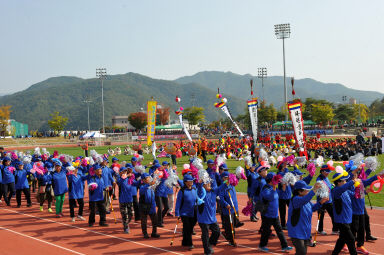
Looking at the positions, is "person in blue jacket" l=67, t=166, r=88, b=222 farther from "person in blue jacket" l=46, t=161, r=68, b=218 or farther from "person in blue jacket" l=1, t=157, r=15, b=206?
"person in blue jacket" l=1, t=157, r=15, b=206

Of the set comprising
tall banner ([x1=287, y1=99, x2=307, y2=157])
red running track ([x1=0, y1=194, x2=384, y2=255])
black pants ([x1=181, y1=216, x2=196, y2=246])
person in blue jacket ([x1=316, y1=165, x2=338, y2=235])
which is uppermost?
tall banner ([x1=287, y1=99, x2=307, y2=157])

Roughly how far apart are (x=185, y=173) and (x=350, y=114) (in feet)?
299

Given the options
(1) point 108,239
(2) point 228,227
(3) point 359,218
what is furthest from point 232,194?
(1) point 108,239

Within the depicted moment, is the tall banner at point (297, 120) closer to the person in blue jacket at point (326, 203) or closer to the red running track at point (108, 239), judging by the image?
the red running track at point (108, 239)

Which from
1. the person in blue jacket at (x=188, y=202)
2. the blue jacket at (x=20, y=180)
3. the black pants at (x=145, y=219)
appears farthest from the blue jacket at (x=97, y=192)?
the blue jacket at (x=20, y=180)

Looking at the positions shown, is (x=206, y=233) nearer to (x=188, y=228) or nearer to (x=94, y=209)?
(x=188, y=228)

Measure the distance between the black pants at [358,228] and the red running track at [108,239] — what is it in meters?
0.38

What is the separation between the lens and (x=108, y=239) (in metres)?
9.38

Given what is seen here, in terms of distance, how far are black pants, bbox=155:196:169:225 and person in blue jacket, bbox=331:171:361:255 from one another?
485 centimetres

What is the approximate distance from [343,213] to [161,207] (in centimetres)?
514

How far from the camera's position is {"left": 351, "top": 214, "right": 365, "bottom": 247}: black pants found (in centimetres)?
755

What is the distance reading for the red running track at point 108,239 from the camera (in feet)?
27.2

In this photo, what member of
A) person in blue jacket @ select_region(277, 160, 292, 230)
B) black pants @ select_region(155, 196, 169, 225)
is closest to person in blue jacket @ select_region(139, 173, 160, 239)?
black pants @ select_region(155, 196, 169, 225)

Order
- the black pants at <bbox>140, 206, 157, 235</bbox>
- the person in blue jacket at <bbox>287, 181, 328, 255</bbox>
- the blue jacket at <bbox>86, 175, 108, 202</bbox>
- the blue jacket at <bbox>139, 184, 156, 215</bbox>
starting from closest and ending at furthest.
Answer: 1. the person in blue jacket at <bbox>287, 181, 328, 255</bbox>
2. the blue jacket at <bbox>139, 184, 156, 215</bbox>
3. the black pants at <bbox>140, 206, 157, 235</bbox>
4. the blue jacket at <bbox>86, 175, 108, 202</bbox>
